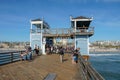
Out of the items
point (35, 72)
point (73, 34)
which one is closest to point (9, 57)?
point (35, 72)

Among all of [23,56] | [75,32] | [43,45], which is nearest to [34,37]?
[43,45]

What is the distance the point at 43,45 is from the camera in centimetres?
2859

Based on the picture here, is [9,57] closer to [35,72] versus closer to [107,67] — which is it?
[35,72]

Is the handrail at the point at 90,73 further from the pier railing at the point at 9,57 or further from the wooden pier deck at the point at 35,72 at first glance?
the pier railing at the point at 9,57

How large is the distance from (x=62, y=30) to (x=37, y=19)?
451 centimetres

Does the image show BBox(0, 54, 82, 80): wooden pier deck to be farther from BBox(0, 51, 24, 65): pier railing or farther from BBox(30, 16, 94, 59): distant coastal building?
BBox(30, 16, 94, 59): distant coastal building

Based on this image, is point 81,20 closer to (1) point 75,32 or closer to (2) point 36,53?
(1) point 75,32

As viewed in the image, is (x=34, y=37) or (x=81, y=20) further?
(x=34, y=37)

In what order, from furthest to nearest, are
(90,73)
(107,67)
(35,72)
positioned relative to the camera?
1. (107,67)
2. (35,72)
3. (90,73)

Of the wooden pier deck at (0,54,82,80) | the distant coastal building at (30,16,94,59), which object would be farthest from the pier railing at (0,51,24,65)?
the distant coastal building at (30,16,94,59)

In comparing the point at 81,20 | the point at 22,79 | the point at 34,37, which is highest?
the point at 81,20

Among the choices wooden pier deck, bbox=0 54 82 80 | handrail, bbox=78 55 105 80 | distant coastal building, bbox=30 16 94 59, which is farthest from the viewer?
distant coastal building, bbox=30 16 94 59

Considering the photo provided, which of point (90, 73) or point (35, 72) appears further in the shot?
point (35, 72)

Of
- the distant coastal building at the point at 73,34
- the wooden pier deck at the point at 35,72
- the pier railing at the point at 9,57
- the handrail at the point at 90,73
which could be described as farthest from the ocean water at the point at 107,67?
the handrail at the point at 90,73
